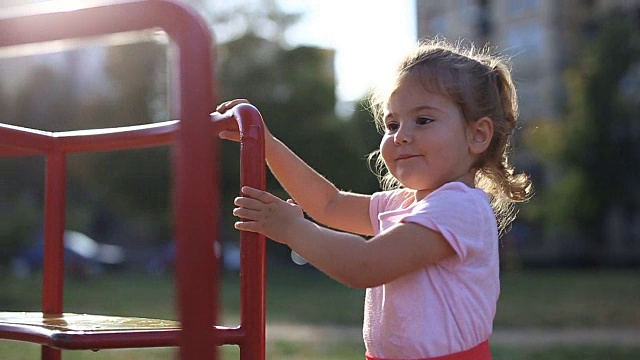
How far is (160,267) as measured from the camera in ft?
95.7

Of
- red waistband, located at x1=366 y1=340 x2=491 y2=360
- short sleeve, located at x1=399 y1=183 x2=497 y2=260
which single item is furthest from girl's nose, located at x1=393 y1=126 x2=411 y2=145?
red waistband, located at x1=366 y1=340 x2=491 y2=360

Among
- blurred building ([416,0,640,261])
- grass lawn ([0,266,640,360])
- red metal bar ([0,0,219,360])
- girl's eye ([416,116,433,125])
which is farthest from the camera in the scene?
blurred building ([416,0,640,261])

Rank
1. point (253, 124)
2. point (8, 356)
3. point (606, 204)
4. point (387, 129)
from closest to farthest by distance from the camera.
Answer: point (253, 124) → point (387, 129) → point (8, 356) → point (606, 204)

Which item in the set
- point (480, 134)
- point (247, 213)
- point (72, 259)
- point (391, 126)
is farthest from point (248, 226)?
point (72, 259)

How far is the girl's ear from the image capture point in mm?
1741

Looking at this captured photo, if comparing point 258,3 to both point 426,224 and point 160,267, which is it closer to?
point 160,267

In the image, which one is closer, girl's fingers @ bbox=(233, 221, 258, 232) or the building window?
girl's fingers @ bbox=(233, 221, 258, 232)

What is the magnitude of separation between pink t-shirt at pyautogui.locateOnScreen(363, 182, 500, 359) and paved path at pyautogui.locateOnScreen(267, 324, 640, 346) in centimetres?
617

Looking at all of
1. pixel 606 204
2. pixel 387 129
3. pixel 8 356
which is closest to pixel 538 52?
pixel 606 204

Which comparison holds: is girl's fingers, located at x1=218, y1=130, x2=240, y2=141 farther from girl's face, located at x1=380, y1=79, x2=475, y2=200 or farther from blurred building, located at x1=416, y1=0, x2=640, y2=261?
blurred building, located at x1=416, y1=0, x2=640, y2=261

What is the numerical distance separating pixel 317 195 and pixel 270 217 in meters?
0.52

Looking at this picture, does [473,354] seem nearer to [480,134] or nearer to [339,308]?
[480,134]

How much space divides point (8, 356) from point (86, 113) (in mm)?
19067

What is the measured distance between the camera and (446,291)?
1630mm
